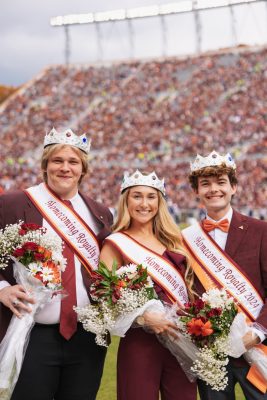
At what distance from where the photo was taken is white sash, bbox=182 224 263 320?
10.3ft

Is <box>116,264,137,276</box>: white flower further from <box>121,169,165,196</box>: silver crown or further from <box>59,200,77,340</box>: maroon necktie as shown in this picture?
<box>121,169,165,196</box>: silver crown

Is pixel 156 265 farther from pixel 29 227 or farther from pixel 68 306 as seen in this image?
pixel 29 227

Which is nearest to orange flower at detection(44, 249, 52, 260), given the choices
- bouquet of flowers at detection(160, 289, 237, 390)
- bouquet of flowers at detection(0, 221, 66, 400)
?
bouquet of flowers at detection(0, 221, 66, 400)

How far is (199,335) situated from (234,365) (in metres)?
0.40

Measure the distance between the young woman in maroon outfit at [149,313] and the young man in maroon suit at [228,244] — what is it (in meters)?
0.13

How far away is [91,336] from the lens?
3057mm

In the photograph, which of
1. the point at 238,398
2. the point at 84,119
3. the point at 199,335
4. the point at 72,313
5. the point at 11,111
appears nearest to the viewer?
the point at 199,335

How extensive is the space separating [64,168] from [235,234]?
3.32 feet

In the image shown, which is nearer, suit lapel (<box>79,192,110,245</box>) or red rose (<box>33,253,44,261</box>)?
red rose (<box>33,253,44,261</box>)

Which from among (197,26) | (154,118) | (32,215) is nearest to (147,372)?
(32,215)

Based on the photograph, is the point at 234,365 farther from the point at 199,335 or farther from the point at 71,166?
the point at 71,166

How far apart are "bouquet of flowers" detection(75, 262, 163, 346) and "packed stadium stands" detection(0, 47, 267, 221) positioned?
58.4 ft

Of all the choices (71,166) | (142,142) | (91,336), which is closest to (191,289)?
(91,336)

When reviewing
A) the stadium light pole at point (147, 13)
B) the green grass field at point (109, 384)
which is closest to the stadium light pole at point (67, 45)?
the stadium light pole at point (147, 13)
